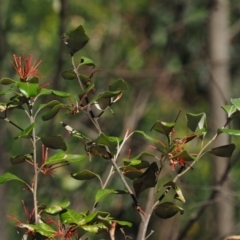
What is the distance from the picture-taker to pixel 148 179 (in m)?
0.93

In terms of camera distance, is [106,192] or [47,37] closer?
[106,192]

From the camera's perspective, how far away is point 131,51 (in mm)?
4172

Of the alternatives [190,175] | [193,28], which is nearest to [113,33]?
[193,28]

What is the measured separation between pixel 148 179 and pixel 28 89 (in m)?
0.21

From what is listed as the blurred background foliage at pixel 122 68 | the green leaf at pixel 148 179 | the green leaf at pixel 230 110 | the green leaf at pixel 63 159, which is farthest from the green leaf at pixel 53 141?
the blurred background foliage at pixel 122 68

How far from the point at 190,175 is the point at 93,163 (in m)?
0.64

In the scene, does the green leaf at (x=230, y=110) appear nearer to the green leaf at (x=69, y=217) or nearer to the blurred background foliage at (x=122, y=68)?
the green leaf at (x=69, y=217)

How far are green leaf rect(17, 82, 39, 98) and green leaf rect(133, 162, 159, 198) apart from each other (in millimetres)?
192

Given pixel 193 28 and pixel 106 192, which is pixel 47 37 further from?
pixel 106 192

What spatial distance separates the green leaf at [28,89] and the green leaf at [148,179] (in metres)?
0.19

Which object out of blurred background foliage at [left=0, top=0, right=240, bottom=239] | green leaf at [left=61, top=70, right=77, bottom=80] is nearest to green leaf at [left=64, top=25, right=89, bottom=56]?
green leaf at [left=61, top=70, right=77, bottom=80]

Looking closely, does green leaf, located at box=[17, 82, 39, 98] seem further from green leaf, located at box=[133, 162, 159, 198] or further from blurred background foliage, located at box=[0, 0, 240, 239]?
blurred background foliage, located at box=[0, 0, 240, 239]

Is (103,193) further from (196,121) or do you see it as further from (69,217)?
(196,121)

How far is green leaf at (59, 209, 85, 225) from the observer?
87 centimetres
